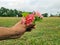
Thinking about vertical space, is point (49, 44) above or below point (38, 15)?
below

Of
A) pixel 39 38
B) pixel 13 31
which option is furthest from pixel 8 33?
pixel 39 38

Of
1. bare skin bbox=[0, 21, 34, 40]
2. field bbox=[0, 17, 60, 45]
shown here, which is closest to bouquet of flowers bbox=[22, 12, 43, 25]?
bare skin bbox=[0, 21, 34, 40]

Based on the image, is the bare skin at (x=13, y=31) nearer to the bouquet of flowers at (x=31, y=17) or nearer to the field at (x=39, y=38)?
the bouquet of flowers at (x=31, y=17)

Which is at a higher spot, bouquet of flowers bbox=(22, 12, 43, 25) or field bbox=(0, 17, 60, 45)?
bouquet of flowers bbox=(22, 12, 43, 25)

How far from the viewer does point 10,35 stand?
288 centimetres

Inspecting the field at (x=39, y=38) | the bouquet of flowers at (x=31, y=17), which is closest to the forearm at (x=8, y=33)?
the bouquet of flowers at (x=31, y=17)

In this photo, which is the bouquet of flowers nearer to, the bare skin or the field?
the bare skin

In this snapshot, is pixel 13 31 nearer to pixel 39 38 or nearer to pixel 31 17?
pixel 31 17

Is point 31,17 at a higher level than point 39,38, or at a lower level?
higher

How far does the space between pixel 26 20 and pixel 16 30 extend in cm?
17

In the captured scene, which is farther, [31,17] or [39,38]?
[39,38]

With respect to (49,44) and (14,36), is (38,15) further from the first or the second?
(49,44)

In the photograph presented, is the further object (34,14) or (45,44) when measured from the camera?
(45,44)

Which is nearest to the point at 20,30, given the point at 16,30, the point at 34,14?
the point at 16,30
